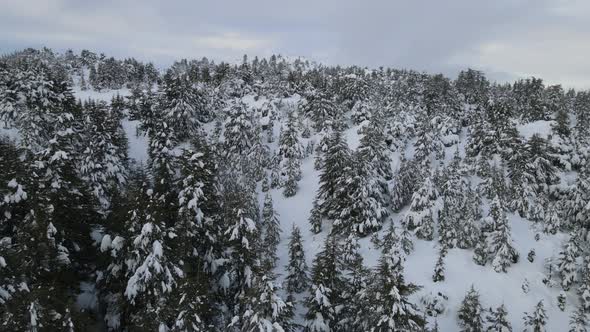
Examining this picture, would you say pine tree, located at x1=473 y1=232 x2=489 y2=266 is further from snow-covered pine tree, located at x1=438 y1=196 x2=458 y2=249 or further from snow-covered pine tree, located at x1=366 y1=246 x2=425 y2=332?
snow-covered pine tree, located at x1=366 y1=246 x2=425 y2=332

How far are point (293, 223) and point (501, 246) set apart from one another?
20.0m

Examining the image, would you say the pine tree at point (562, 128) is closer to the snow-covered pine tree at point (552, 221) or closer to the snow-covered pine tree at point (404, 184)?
the snow-covered pine tree at point (552, 221)

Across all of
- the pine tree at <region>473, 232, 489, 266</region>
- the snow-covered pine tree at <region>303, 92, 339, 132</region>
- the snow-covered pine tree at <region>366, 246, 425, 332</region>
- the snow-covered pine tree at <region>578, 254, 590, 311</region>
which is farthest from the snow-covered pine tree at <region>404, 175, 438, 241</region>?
the snow-covered pine tree at <region>303, 92, 339, 132</region>

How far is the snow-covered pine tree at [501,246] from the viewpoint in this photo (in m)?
32.0

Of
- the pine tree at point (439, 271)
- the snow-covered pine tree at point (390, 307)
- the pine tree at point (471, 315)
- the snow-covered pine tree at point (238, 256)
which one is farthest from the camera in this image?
the pine tree at point (439, 271)

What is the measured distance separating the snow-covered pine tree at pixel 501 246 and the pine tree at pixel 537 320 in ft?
16.5

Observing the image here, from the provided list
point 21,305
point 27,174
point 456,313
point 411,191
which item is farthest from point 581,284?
point 27,174

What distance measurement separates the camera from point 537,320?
26.4 meters

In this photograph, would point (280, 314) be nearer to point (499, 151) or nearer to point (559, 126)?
point (499, 151)

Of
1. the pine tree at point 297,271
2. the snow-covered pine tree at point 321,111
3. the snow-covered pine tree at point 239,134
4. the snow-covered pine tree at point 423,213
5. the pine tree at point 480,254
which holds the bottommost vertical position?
the pine tree at point 297,271

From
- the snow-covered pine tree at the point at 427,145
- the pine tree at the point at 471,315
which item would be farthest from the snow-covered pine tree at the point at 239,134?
the pine tree at the point at 471,315

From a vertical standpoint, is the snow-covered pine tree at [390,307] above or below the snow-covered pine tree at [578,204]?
below

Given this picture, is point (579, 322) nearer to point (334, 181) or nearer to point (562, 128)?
point (334, 181)

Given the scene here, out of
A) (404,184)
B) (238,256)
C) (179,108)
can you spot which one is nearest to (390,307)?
(238,256)
